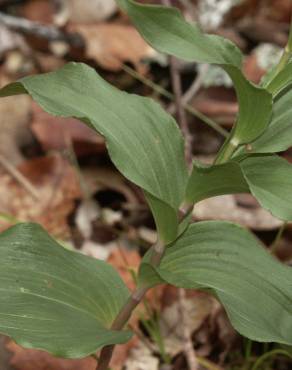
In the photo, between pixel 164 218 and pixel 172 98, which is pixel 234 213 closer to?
pixel 172 98

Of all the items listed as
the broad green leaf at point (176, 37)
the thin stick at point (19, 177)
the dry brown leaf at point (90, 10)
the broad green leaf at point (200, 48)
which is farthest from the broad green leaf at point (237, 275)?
the dry brown leaf at point (90, 10)

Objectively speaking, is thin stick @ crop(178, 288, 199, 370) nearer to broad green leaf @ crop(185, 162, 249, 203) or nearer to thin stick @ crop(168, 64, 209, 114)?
broad green leaf @ crop(185, 162, 249, 203)

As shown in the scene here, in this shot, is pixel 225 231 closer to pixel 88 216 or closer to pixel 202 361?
pixel 202 361

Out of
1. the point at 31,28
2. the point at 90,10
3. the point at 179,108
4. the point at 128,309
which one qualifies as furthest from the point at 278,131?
the point at 90,10

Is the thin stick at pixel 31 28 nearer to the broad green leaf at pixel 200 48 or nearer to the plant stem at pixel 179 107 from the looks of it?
the plant stem at pixel 179 107

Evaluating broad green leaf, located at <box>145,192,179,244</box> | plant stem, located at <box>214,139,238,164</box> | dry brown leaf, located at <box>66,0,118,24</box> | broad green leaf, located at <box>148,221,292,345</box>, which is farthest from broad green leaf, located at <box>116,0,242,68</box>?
dry brown leaf, located at <box>66,0,118,24</box>
